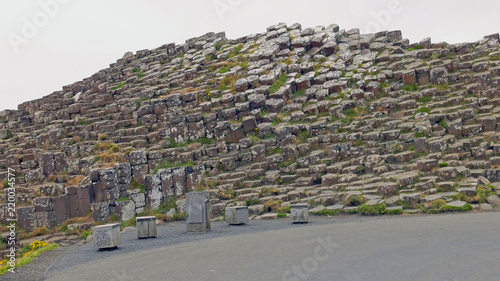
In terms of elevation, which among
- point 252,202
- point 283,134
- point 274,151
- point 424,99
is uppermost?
point 424,99

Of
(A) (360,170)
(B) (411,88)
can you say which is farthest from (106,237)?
(B) (411,88)

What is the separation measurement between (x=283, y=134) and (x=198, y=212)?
11347 mm

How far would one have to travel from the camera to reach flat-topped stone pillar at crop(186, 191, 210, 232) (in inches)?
941

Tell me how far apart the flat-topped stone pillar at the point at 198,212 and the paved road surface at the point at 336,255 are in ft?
8.37

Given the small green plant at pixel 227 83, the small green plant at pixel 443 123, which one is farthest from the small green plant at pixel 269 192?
the small green plant at pixel 227 83

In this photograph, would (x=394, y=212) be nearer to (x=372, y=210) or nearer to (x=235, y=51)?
(x=372, y=210)

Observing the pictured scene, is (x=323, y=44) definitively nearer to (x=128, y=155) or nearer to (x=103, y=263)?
(x=128, y=155)

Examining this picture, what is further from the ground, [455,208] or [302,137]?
[302,137]

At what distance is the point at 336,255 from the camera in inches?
604

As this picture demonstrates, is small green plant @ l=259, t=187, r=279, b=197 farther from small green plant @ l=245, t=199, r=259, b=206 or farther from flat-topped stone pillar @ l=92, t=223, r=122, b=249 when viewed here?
flat-topped stone pillar @ l=92, t=223, r=122, b=249

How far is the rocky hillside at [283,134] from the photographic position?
27.6 m

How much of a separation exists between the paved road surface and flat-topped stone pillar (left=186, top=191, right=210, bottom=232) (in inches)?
100

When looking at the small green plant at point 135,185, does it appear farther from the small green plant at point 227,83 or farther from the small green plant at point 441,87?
the small green plant at point 441,87

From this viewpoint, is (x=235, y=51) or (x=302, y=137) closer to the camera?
(x=302, y=137)
